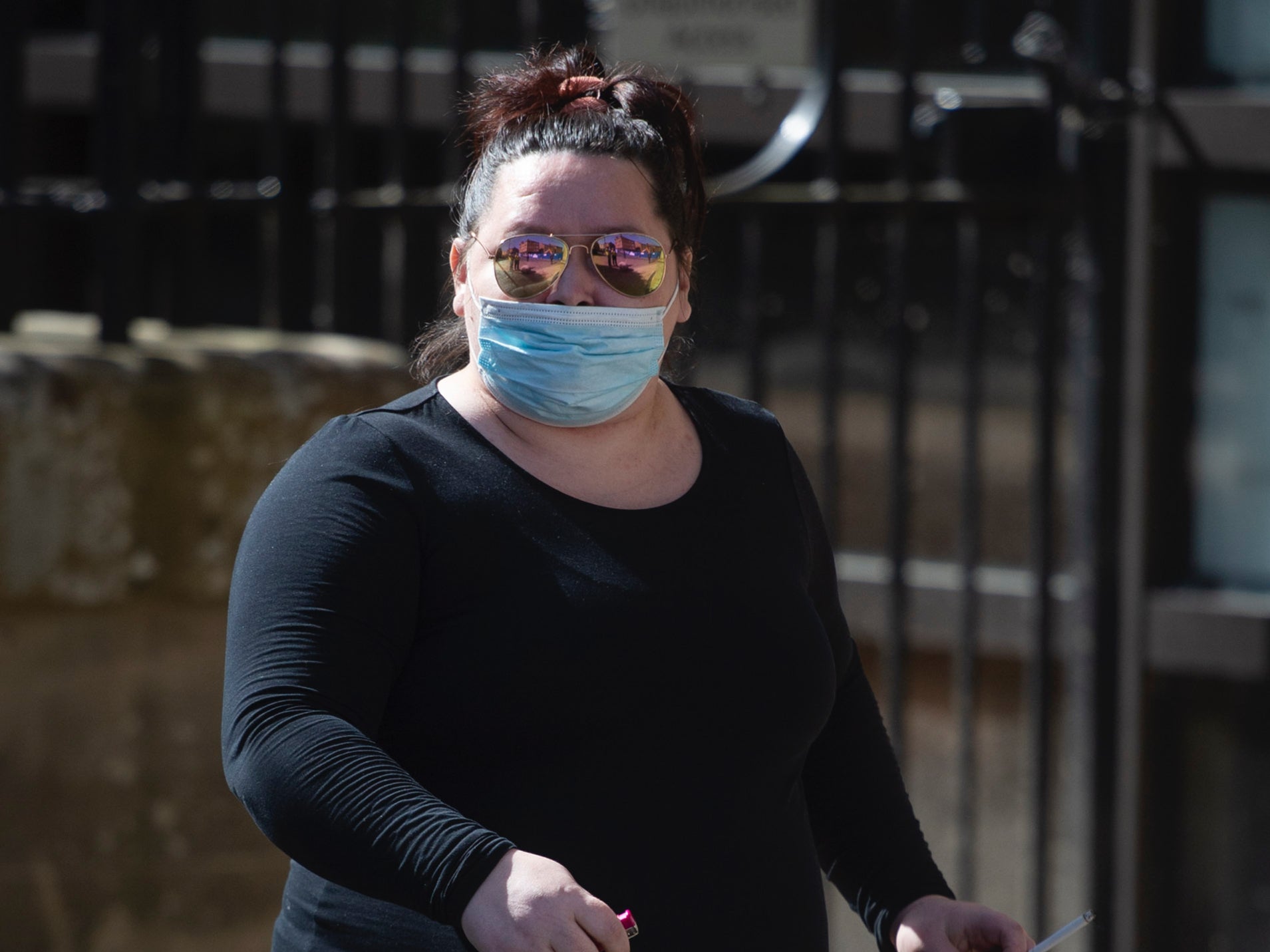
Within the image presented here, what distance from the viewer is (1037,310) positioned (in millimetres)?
3215

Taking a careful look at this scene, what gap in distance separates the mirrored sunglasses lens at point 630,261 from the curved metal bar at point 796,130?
145 cm

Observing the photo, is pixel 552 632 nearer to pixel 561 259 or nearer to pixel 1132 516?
pixel 561 259

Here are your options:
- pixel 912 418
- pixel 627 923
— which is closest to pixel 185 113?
pixel 912 418

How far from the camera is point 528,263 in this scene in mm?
1671

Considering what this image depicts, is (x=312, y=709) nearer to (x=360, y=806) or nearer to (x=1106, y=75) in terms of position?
(x=360, y=806)

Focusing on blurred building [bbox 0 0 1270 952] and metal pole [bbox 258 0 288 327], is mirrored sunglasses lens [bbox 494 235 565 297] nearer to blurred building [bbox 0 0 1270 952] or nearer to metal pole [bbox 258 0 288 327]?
blurred building [bbox 0 0 1270 952]

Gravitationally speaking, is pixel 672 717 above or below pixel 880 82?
below

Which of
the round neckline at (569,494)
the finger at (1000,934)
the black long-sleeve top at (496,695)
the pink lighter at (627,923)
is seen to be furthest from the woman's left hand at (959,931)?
the round neckline at (569,494)

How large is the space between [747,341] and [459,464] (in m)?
1.73

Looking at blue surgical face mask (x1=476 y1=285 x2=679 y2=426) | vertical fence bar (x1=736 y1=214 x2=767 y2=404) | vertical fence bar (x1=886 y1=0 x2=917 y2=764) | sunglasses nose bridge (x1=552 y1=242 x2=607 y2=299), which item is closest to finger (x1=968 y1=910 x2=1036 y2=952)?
blue surgical face mask (x1=476 y1=285 x2=679 y2=426)

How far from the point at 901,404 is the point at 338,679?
1949 millimetres

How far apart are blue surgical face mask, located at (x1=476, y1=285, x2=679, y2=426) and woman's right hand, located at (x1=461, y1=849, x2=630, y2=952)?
525mm

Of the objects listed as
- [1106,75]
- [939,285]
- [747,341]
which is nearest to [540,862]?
[747,341]

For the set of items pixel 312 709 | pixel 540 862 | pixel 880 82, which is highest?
pixel 880 82
